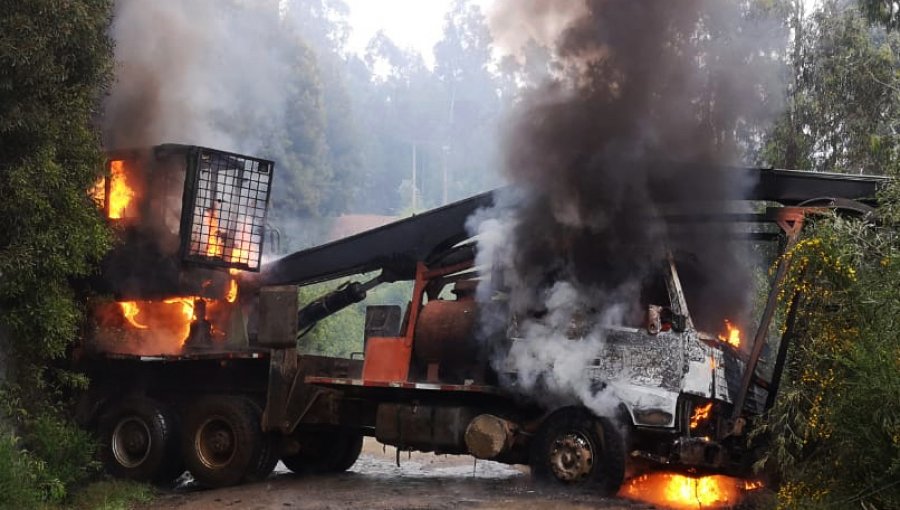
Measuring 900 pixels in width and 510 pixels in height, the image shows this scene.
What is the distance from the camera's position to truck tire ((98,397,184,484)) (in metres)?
12.0

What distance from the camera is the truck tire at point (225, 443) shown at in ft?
37.8

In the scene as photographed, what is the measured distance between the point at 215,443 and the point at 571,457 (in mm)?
4729

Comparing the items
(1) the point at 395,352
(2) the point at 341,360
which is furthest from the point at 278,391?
(1) the point at 395,352

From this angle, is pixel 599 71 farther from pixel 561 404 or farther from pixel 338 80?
pixel 338 80

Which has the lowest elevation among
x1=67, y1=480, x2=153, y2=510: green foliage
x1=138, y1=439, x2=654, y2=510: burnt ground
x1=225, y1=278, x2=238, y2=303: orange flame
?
x1=67, y1=480, x2=153, y2=510: green foliage

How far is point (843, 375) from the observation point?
305 inches

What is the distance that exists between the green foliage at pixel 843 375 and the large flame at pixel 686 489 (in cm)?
134

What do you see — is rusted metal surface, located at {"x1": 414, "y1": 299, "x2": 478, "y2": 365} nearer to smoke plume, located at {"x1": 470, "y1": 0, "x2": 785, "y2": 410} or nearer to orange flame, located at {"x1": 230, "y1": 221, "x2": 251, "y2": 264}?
smoke plume, located at {"x1": 470, "y1": 0, "x2": 785, "y2": 410}

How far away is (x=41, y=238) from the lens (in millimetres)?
10242

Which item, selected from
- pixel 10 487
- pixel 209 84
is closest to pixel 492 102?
pixel 209 84

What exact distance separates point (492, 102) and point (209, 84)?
35078mm

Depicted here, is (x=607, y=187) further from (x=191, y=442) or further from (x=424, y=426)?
(x=191, y=442)

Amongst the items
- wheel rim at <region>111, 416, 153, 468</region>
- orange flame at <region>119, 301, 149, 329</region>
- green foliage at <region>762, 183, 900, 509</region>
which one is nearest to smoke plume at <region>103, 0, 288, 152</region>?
orange flame at <region>119, 301, 149, 329</region>

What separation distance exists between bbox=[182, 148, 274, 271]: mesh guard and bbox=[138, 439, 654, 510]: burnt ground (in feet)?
10.0
